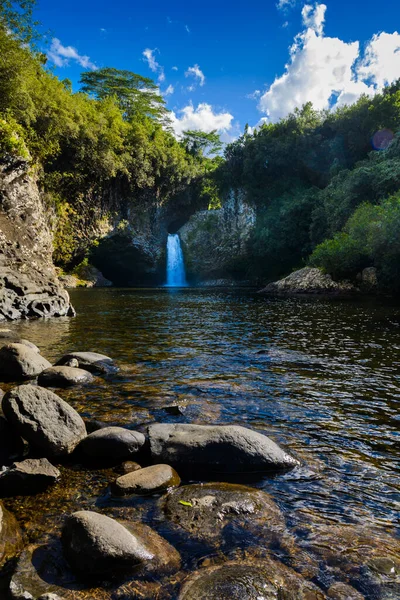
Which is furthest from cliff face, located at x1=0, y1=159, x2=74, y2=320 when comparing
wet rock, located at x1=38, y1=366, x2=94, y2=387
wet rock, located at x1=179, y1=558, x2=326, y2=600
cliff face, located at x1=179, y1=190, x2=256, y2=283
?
cliff face, located at x1=179, y1=190, x2=256, y2=283

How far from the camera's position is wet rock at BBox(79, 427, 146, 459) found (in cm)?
507

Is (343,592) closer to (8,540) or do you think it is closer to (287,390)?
(8,540)

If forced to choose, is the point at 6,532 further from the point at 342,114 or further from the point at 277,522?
the point at 342,114

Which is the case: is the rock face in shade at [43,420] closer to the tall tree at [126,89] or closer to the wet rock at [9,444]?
the wet rock at [9,444]

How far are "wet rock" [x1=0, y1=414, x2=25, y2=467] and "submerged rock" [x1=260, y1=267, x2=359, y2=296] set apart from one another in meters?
29.2

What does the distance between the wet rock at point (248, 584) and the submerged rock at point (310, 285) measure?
29939 millimetres

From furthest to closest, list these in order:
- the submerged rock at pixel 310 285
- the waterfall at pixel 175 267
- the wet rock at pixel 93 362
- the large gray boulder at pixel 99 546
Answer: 1. the waterfall at pixel 175 267
2. the submerged rock at pixel 310 285
3. the wet rock at pixel 93 362
4. the large gray boulder at pixel 99 546

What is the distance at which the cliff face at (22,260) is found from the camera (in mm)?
18703

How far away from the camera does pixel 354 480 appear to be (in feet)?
14.8

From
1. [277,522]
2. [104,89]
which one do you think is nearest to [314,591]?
[277,522]

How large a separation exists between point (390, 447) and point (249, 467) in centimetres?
209

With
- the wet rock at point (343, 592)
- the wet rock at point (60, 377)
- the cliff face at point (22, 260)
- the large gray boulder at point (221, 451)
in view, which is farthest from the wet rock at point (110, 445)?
the cliff face at point (22, 260)

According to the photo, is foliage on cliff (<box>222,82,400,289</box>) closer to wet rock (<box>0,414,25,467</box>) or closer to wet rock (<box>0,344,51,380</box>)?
wet rock (<box>0,344,51,380</box>)

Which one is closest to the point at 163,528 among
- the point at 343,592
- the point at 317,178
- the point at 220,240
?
the point at 343,592
